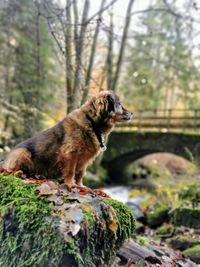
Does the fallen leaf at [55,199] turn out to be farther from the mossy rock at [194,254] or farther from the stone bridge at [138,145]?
the stone bridge at [138,145]

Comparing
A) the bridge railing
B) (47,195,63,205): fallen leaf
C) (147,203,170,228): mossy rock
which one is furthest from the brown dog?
the bridge railing

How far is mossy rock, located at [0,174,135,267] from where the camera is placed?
3148 millimetres

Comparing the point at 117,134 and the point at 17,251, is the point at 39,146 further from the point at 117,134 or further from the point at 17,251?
the point at 117,134

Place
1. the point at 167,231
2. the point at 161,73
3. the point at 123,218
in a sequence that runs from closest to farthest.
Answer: the point at 123,218 → the point at 167,231 → the point at 161,73

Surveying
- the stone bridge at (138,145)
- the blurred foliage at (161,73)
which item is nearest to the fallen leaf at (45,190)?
the stone bridge at (138,145)

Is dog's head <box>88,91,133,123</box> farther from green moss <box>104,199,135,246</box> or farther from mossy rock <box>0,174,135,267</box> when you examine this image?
mossy rock <box>0,174,135,267</box>

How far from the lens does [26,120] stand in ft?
49.7

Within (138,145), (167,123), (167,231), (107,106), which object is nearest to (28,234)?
(107,106)

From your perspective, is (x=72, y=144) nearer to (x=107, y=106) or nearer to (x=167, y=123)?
(x=107, y=106)

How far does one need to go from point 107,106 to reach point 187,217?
4.64 meters

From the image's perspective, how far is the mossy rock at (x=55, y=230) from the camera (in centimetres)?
315

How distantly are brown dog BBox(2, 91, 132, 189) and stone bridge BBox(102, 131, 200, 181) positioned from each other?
58.2 feet

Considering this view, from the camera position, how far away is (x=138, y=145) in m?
24.8

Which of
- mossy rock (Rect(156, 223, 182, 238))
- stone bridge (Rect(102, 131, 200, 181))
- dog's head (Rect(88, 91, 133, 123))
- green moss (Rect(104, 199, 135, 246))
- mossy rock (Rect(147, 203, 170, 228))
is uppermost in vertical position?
dog's head (Rect(88, 91, 133, 123))
